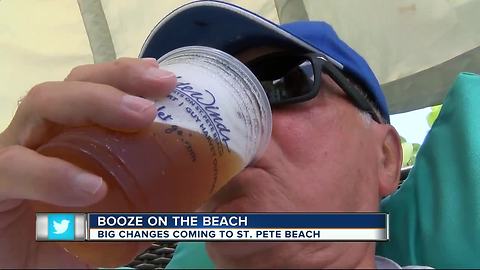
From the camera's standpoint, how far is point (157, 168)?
1.41 ft

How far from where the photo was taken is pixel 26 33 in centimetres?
145

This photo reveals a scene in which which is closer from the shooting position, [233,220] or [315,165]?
[233,220]

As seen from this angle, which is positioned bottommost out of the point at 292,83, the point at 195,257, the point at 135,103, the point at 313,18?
the point at 195,257

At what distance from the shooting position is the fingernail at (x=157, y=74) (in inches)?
18.2

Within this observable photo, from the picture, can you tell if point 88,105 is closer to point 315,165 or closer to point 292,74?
point 315,165

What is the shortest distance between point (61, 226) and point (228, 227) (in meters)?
0.10

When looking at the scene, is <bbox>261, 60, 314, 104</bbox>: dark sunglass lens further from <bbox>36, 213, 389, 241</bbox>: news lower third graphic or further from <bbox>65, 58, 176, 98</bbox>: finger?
<bbox>36, 213, 389, 241</bbox>: news lower third graphic

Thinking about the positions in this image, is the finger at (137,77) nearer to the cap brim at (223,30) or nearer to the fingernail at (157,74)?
the fingernail at (157,74)

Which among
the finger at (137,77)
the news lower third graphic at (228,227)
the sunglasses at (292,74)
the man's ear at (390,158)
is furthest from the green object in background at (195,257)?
the man's ear at (390,158)

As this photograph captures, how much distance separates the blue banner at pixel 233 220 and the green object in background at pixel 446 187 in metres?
0.39

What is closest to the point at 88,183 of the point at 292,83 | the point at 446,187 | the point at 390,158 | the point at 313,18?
the point at 292,83

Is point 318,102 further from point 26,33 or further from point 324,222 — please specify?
point 26,33

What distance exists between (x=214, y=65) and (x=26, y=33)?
41.1 inches

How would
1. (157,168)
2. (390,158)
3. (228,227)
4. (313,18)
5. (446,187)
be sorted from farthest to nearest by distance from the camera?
(313,18)
(446,187)
(390,158)
(157,168)
(228,227)
